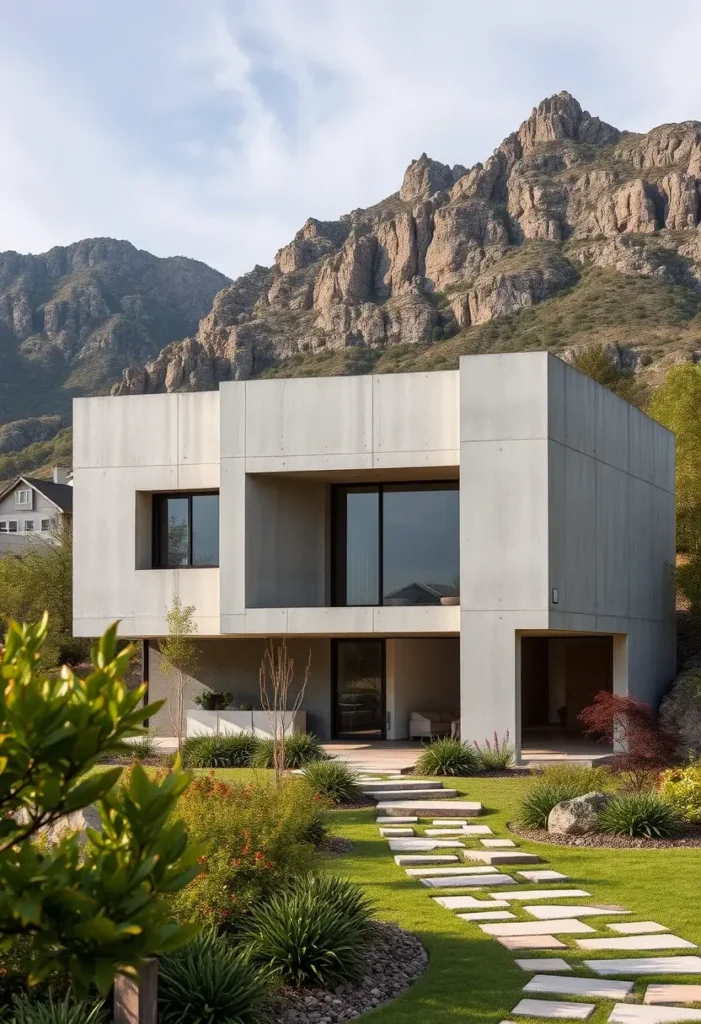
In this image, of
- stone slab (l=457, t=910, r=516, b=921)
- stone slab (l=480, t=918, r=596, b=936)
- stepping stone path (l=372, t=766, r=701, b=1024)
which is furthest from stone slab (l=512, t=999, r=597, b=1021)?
stone slab (l=457, t=910, r=516, b=921)

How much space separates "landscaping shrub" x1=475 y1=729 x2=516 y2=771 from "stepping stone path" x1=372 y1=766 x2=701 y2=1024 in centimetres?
379

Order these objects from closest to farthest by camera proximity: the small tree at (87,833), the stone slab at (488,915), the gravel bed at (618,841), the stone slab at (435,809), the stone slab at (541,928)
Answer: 1. the small tree at (87,833)
2. the stone slab at (541,928)
3. the stone slab at (488,915)
4. the gravel bed at (618,841)
5. the stone slab at (435,809)

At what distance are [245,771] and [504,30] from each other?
11.4 m

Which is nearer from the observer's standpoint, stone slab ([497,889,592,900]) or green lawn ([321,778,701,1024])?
green lawn ([321,778,701,1024])

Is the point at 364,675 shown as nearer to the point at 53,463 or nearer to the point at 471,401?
the point at 471,401

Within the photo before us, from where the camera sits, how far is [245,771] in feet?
60.0

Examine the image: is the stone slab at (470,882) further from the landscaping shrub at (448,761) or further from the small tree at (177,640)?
the small tree at (177,640)

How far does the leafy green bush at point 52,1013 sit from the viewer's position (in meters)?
5.88

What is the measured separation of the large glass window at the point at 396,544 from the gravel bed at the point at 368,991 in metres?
14.4

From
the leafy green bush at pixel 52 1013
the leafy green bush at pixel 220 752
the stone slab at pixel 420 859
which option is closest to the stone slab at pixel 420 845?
the stone slab at pixel 420 859

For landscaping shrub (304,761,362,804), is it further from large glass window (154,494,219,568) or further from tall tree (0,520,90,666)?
tall tree (0,520,90,666)

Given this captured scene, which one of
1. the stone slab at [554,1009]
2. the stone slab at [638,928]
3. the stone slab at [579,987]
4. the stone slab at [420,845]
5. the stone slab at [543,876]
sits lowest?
the stone slab at [420,845]

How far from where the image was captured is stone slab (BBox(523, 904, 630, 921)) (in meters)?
9.38

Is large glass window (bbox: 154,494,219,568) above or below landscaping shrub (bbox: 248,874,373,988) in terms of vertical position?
above
